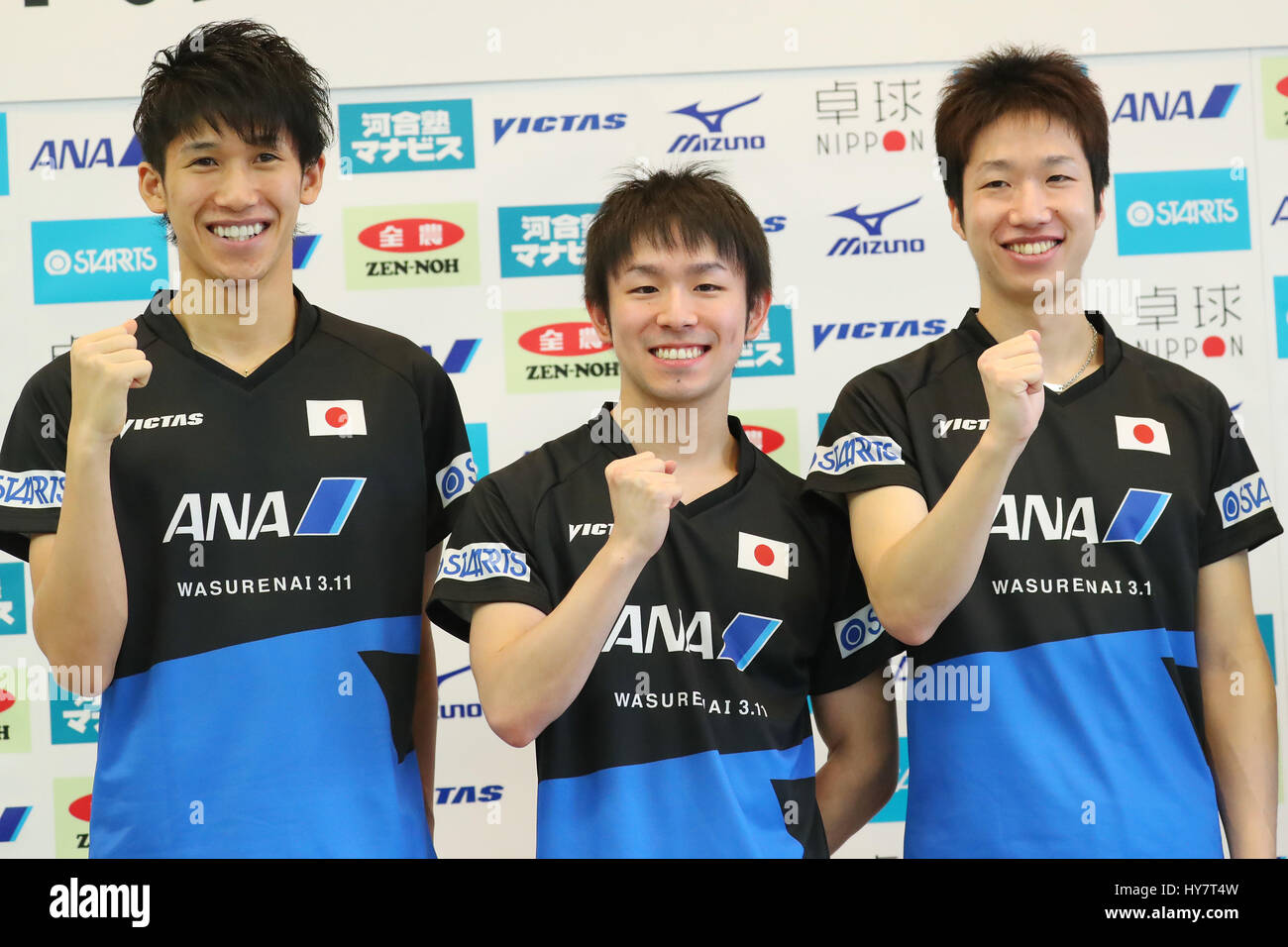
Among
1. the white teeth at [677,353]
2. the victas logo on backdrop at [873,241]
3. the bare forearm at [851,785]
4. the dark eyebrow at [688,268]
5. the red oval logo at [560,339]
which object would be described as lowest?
the bare forearm at [851,785]

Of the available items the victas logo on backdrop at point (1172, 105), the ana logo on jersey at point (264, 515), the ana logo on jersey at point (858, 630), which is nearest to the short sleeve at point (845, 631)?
the ana logo on jersey at point (858, 630)

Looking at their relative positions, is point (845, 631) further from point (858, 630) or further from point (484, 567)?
point (484, 567)

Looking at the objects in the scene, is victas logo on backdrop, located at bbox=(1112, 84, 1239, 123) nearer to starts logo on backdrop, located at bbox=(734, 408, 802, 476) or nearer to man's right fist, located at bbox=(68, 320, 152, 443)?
starts logo on backdrop, located at bbox=(734, 408, 802, 476)

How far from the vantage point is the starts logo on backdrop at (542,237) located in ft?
10.6

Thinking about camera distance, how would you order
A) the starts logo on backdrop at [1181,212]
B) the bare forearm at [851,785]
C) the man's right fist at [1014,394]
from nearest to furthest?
the man's right fist at [1014,394]
the bare forearm at [851,785]
the starts logo on backdrop at [1181,212]

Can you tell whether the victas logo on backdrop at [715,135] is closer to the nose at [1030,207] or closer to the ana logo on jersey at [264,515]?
the nose at [1030,207]

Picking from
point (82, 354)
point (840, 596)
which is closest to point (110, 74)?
point (82, 354)

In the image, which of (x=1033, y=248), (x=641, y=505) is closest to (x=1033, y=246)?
(x=1033, y=248)

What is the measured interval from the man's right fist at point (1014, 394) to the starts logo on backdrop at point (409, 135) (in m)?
1.91

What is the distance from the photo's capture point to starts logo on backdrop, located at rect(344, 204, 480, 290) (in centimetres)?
324

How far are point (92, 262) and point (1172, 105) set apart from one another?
2770mm

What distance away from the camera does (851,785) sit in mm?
2105

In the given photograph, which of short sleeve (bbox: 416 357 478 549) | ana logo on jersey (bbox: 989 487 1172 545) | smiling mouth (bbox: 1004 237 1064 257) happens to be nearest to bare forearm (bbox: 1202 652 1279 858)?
ana logo on jersey (bbox: 989 487 1172 545)

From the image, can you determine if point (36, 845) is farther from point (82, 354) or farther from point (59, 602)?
point (82, 354)
